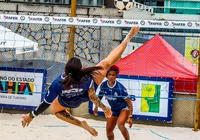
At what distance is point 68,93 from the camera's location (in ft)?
12.6

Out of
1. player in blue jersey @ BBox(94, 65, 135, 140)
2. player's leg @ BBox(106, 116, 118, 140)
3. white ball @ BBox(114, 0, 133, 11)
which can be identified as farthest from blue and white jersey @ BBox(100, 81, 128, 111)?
white ball @ BBox(114, 0, 133, 11)

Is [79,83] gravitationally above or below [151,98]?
above

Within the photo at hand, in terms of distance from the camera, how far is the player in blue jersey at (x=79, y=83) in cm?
356

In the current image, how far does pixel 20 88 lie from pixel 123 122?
305 centimetres

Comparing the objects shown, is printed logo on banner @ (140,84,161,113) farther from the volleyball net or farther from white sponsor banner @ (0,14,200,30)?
white sponsor banner @ (0,14,200,30)

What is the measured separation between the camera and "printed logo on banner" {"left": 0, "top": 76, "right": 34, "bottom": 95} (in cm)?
796

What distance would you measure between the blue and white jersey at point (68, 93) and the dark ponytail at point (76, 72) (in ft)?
0.33

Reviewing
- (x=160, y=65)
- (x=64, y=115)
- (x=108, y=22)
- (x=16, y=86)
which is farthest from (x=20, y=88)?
(x=64, y=115)

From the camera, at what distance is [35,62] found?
1029 centimetres

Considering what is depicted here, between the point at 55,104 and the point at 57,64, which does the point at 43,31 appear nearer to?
the point at 57,64

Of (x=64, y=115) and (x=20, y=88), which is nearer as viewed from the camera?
(x=64, y=115)

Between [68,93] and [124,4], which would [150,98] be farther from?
[68,93]

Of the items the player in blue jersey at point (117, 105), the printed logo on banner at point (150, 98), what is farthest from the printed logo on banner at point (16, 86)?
the player in blue jersey at point (117, 105)

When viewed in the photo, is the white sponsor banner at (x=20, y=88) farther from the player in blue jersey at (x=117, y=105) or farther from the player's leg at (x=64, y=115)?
the player's leg at (x=64, y=115)
